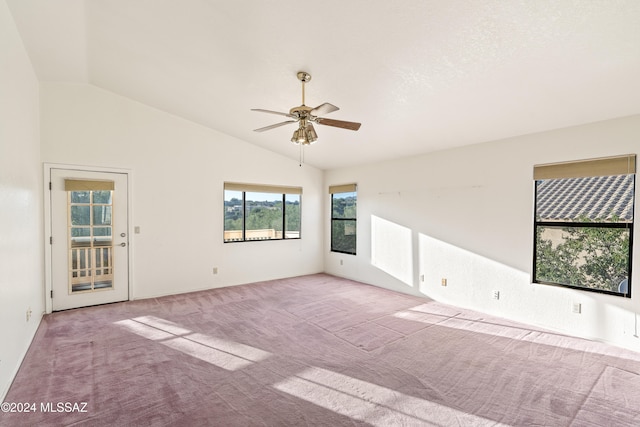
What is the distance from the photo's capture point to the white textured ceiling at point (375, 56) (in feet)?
7.37

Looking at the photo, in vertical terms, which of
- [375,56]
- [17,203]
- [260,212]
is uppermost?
[375,56]

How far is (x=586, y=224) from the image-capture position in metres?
3.51

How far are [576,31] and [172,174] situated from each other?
5.32 m

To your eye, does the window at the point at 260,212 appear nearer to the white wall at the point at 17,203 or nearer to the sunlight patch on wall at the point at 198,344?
the sunlight patch on wall at the point at 198,344

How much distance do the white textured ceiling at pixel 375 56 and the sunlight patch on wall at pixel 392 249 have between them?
1833mm

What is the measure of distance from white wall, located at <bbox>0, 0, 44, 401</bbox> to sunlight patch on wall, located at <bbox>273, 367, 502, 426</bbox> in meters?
2.30

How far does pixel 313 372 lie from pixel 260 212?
3966mm

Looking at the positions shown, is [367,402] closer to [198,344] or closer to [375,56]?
[198,344]

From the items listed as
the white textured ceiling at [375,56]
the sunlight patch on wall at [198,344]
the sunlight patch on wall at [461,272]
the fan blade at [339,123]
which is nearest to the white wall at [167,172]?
the white textured ceiling at [375,56]

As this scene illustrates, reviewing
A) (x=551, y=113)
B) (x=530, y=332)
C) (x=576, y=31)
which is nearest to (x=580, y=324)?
(x=530, y=332)

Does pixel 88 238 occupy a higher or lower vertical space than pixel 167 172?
lower

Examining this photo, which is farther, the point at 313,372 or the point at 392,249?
the point at 392,249

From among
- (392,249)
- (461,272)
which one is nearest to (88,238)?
(392,249)

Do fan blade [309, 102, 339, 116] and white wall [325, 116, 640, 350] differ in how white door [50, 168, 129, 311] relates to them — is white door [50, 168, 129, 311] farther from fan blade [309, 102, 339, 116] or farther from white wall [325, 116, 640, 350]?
white wall [325, 116, 640, 350]
